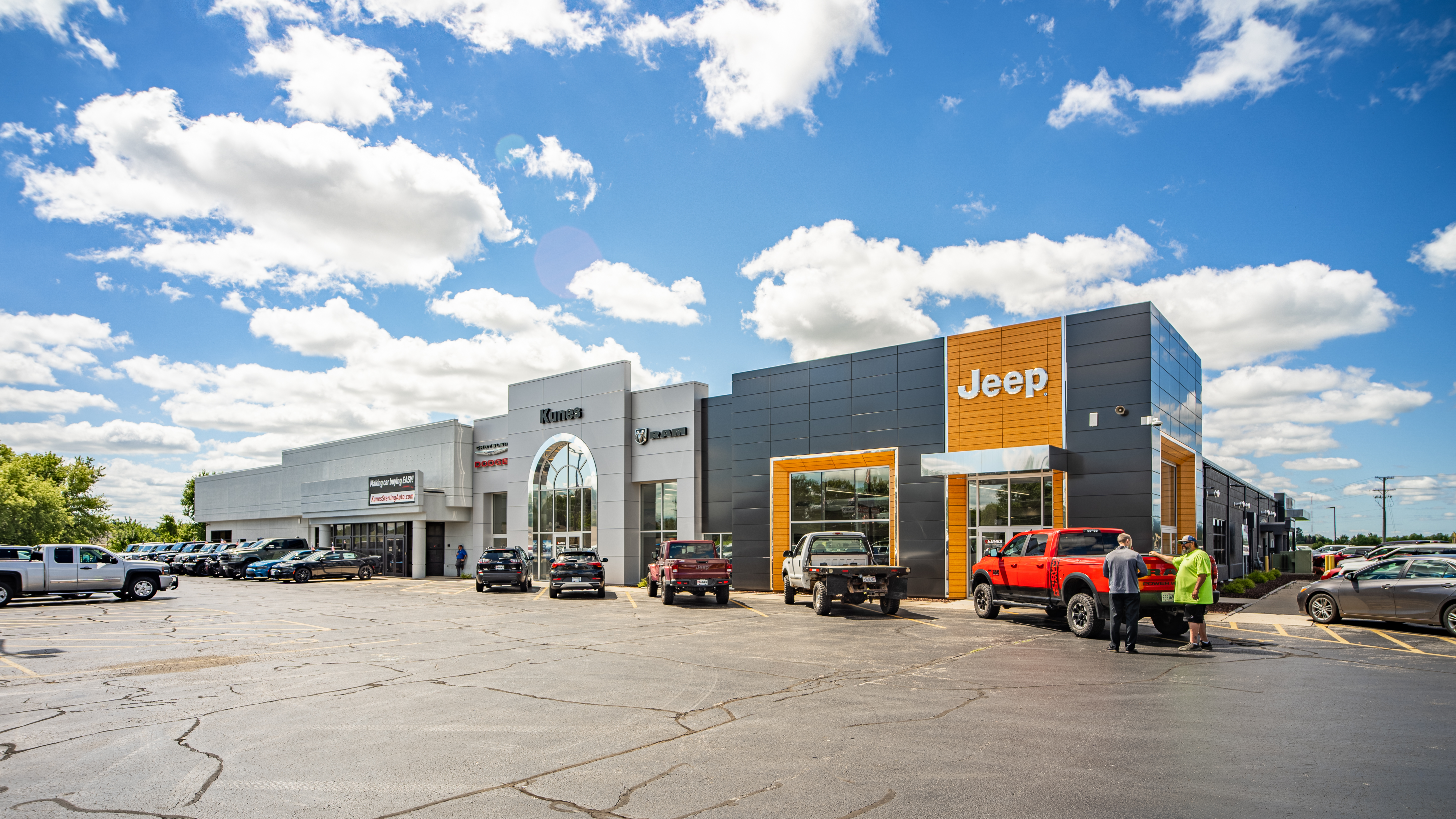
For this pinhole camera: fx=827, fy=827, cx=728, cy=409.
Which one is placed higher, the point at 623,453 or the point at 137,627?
the point at 623,453

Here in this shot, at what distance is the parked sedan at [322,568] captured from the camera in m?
38.5

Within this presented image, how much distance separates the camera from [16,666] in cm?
1218

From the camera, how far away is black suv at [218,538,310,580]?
42.7 meters

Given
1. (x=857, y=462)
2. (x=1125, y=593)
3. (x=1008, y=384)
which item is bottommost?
(x=1125, y=593)

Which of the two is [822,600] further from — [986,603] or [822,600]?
[986,603]

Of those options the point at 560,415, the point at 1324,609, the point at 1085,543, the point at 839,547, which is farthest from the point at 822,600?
the point at 560,415

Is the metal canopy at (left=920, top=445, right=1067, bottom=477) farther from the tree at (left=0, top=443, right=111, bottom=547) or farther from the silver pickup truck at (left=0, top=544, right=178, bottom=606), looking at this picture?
the tree at (left=0, top=443, right=111, bottom=547)

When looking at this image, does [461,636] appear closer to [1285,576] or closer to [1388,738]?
[1388,738]

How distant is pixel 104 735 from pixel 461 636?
8.05 m

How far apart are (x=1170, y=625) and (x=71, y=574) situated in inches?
1158

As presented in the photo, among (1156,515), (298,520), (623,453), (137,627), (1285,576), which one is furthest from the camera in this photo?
(298,520)

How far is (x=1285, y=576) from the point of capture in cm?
4122

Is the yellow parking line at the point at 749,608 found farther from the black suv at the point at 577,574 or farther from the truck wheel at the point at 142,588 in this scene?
the truck wheel at the point at 142,588

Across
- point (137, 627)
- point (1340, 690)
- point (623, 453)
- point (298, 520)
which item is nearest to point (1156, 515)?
point (1340, 690)
